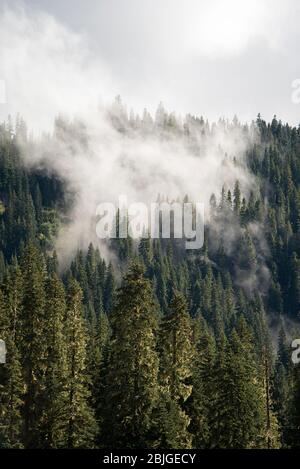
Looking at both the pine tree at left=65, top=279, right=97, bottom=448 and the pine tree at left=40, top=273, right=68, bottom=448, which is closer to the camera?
the pine tree at left=65, top=279, right=97, bottom=448

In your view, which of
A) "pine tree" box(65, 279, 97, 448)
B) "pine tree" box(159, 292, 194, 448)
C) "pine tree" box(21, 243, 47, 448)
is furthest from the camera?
"pine tree" box(21, 243, 47, 448)

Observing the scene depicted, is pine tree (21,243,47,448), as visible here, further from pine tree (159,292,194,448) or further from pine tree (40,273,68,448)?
pine tree (159,292,194,448)

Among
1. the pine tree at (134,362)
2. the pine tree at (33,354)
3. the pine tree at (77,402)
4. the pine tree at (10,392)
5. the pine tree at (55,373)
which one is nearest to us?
the pine tree at (77,402)

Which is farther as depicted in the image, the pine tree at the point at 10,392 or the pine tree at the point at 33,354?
the pine tree at the point at 33,354

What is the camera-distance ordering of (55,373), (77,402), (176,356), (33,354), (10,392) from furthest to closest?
(33,354) < (55,373) < (10,392) < (176,356) < (77,402)

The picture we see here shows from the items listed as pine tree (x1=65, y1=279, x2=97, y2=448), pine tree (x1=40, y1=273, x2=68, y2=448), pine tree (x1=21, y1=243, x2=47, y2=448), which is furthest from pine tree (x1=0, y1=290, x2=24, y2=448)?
pine tree (x1=65, y1=279, x2=97, y2=448)

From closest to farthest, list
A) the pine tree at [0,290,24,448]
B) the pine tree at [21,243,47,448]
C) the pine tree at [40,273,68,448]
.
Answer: the pine tree at [40,273,68,448]
the pine tree at [0,290,24,448]
the pine tree at [21,243,47,448]

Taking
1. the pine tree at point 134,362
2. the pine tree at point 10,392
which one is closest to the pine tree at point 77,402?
the pine tree at point 134,362

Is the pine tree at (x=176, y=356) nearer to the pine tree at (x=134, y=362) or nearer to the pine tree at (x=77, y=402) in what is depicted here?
the pine tree at (x=134, y=362)

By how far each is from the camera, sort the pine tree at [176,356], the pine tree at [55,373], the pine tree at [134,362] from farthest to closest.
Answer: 1. the pine tree at [176,356]
2. the pine tree at [55,373]
3. the pine tree at [134,362]

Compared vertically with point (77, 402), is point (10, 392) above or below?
below

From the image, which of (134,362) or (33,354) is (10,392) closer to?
(33,354)

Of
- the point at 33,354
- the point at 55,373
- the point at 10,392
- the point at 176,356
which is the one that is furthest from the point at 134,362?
the point at 33,354
